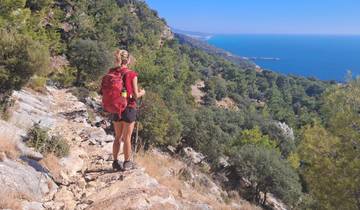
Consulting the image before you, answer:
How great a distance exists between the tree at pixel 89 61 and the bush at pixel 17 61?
17507mm

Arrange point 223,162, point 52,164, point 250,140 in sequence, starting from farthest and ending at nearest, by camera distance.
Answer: point 250,140
point 223,162
point 52,164

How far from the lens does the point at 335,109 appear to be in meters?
18.0

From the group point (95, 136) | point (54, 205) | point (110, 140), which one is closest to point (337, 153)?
point (110, 140)

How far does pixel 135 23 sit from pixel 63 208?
84.3 meters

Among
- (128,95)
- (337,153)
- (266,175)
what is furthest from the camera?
(266,175)

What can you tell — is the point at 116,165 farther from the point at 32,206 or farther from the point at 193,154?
the point at 193,154

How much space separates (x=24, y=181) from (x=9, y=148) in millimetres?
1239

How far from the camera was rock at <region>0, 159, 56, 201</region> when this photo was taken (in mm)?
6570

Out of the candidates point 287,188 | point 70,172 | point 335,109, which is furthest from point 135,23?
point 70,172

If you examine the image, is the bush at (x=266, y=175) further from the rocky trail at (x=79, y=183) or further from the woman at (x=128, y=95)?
the woman at (x=128, y=95)

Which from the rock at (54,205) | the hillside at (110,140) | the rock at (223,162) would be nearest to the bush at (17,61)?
the hillside at (110,140)

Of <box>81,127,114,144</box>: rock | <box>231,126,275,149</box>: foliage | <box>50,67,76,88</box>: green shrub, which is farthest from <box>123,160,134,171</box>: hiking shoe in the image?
<box>231,126,275,149</box>: foliage

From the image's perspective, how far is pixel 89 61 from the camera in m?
31.7

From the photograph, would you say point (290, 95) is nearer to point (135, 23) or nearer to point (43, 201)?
point (135, 23)
